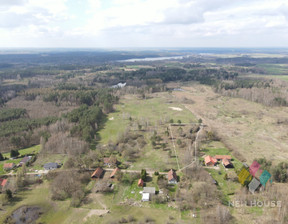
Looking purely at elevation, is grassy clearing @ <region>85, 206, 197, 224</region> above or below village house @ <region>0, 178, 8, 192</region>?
below

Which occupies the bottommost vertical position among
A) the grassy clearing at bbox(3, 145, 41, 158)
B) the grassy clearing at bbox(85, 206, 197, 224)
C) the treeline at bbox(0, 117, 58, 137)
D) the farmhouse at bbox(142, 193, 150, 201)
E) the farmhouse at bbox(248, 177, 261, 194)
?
the grassy clearing at bbox(85, 206, 197, 224)

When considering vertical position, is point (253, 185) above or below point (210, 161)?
above

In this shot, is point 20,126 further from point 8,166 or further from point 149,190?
point 149,190

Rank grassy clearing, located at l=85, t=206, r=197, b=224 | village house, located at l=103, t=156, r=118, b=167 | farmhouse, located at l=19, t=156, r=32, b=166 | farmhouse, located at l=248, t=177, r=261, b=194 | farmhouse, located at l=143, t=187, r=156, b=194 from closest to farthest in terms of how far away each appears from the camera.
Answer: grassy clearing, located at l=85, t=206, r=197, b=224
farmhouse, located at l=248, t=177, r=261, b=194
farmhouse, located at l=143, t=187, r=156, b=194
village house, located at l=103, t=156, r=118, b=167
farmhouse, located at l=19, t=156, r=32, b=166

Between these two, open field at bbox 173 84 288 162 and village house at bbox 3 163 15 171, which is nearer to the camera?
village house at bbox 3 163 15 171

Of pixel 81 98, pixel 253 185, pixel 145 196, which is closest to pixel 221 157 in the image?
pixel 253 185

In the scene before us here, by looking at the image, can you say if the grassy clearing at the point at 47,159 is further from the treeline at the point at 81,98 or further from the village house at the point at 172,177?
the treeline at the point at 81,98

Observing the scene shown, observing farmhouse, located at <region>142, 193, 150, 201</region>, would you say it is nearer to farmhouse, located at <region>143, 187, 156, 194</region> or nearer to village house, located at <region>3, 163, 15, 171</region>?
farmhouse, located at <region>143, 187, 156, 194</region>

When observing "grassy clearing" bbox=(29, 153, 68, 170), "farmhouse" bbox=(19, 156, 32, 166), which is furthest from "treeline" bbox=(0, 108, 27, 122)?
"grassy clearing" bbox=(29, 153, 68, 170)

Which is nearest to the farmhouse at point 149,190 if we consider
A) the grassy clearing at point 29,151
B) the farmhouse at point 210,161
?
the farmhouse at point 210,161
